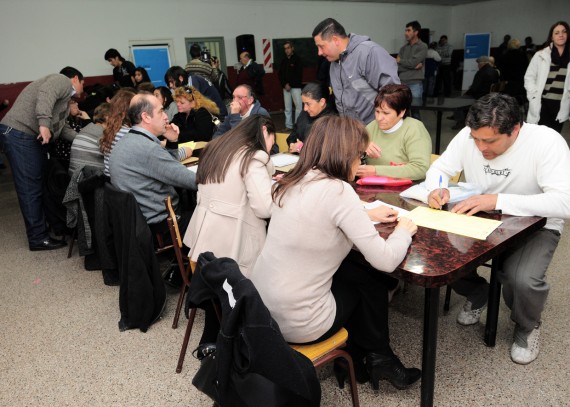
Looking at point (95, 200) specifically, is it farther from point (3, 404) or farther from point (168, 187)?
point (3, 404)

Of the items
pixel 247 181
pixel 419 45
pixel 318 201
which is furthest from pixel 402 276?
pixel 419 45

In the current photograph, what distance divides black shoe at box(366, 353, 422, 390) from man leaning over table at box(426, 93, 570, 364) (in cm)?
55

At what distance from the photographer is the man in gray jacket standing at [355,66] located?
3.00m

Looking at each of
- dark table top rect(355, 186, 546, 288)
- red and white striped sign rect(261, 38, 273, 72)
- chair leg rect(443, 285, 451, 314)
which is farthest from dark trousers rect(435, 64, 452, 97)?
dark table top rect(355, 186, 546, 288)

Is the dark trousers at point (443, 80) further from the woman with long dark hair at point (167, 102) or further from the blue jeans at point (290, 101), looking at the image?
the woman with long dark hair at point (167, 102)

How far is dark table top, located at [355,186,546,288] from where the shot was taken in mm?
1289

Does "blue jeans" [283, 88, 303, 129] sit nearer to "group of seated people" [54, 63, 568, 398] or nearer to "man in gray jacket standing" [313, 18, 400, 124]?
"man in gray jacket standing" [313, 18, 400, 124]

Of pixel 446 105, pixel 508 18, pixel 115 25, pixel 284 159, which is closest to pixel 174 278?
pixel 284 159

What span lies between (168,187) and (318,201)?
4.73 feet

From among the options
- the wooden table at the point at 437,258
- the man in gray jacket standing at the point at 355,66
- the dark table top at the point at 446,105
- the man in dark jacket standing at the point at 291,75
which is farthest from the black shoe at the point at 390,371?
the man in dark jacket standing at the point at 291,75

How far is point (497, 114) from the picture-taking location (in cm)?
166

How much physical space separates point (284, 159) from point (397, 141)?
2.45ft

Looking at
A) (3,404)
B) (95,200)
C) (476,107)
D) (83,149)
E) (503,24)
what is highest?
(503,24)

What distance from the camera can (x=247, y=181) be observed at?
1839 mm
